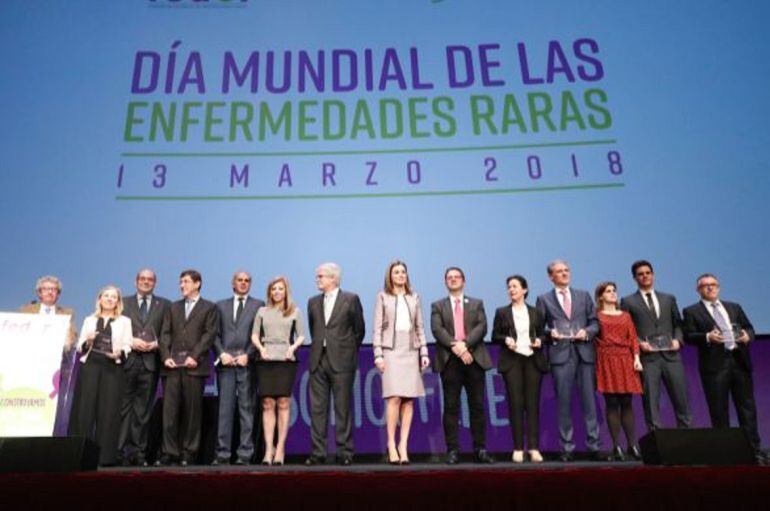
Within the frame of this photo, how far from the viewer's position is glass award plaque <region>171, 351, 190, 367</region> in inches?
167

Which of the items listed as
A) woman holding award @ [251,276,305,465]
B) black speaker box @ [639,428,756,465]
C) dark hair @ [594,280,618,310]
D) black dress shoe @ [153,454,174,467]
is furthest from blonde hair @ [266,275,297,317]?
black speaker box @ [639,428,756,465]

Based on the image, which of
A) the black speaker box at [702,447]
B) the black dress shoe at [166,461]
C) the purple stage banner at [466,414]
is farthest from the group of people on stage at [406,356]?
the black speaker box at [702,447]

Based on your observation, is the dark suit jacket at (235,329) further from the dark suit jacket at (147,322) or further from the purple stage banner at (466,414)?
the purple stage banner at (466,414)

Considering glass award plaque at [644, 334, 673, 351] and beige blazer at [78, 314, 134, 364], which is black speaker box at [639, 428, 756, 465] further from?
beige blazer at [78, 314, 134, 364]

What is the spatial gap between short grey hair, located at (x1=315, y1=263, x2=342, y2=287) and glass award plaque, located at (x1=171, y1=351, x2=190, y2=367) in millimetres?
1100

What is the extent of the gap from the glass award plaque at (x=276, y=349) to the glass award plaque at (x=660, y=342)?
8.47 feet

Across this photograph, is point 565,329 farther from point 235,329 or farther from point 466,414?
point 235,329

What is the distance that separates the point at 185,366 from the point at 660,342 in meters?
3.35

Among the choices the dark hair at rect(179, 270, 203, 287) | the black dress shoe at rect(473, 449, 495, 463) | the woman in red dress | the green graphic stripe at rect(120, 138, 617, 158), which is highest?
the green graphic stripe at rect(120, 138, 617, 158)

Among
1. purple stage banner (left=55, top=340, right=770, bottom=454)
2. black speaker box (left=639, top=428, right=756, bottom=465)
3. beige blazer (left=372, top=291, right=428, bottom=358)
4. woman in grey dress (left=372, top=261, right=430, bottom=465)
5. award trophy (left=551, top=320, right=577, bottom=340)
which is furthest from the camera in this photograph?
purple stage banner (left=55, top=340, right=770, bottom=454)

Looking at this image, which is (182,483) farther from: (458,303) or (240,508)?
(458,303)

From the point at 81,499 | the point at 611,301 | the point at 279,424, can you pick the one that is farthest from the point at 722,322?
the point at 81,499

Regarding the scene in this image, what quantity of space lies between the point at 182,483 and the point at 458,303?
9.89 ft

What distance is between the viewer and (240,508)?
145 cm
